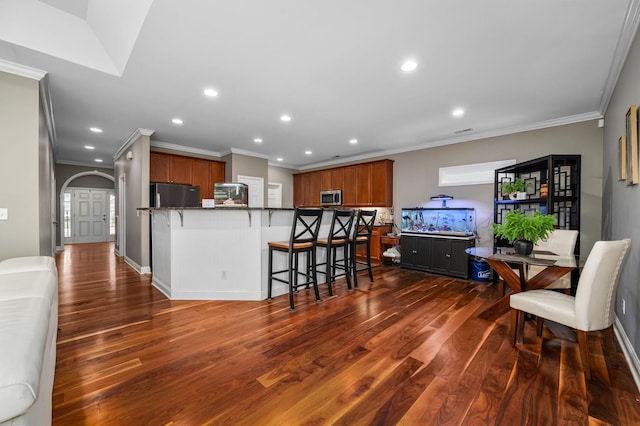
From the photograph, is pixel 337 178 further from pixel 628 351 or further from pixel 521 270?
pixel 628 351

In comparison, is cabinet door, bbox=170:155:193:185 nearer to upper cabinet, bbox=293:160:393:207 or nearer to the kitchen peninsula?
the kitchen peninsula

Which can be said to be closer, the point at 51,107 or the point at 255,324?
the point at 255,324

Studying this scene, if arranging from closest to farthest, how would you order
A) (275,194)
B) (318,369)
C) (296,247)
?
(318,369) → (296,247) → (275,194)

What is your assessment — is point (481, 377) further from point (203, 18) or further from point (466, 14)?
point (203, 18)

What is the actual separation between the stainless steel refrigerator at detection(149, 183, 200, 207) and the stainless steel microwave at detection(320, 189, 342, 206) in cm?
299

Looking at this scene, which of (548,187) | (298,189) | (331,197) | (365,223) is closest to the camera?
(548,187)

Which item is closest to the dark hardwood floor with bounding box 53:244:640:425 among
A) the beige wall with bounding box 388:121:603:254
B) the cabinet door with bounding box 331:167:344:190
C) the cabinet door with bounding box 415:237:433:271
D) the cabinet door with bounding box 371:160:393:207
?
the cabinet door with bounding box 415:237:433:271

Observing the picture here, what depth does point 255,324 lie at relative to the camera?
260 cm

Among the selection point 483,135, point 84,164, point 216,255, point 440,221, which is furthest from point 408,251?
point 84,164

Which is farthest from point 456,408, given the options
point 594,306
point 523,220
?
point 523,220

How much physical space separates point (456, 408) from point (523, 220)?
1.68 meters

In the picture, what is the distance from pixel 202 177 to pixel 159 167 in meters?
0.89

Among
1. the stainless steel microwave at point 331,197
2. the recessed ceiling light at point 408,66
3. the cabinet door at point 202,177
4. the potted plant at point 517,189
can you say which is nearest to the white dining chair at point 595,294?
the recessed ceiling light at point 408,66

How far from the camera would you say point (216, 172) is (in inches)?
250
